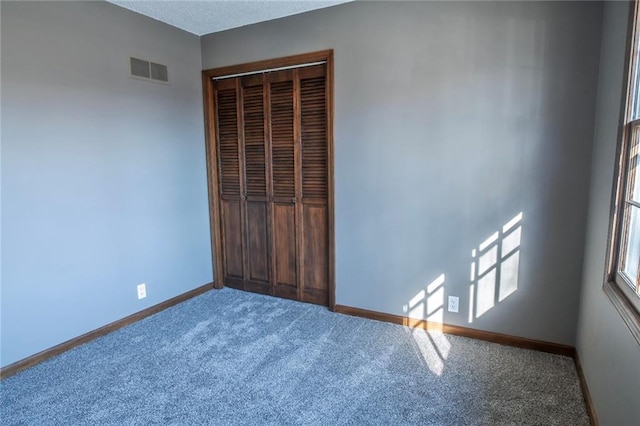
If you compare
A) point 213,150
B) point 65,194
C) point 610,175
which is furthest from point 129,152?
point 610,175

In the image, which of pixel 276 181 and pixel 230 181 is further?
pixel 230 181

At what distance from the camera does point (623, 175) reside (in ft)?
5.58

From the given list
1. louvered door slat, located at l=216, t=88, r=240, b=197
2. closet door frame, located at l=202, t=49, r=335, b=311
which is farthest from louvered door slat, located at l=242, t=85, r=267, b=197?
closet door frame, located at l=202, t=49, r=335, b=311

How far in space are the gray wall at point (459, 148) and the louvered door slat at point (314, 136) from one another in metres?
0.17

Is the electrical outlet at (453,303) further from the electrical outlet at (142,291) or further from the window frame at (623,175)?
the electrical outlet at (142,291)

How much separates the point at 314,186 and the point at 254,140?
774 mm

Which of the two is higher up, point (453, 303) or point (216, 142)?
point (216, 142)

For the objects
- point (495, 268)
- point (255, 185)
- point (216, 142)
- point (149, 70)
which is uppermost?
point (149, 70)

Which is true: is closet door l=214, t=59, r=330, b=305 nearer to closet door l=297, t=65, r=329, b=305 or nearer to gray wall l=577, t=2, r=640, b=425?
closet door l=297, t=65, r=329, b=305

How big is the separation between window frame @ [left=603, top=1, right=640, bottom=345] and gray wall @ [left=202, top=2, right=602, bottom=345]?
1.96 feet

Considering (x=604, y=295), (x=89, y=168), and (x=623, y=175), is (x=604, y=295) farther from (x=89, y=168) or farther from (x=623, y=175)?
(x=89, y=168)

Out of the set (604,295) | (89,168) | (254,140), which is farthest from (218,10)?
(604,295)

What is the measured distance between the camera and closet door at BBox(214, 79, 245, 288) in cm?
361

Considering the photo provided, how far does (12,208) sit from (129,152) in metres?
0.91
